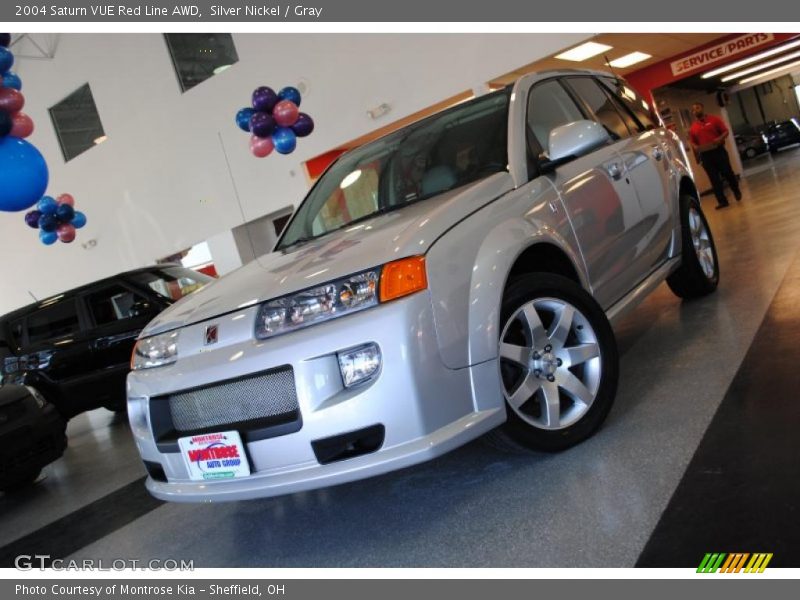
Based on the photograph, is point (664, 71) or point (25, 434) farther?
point (664, 71)

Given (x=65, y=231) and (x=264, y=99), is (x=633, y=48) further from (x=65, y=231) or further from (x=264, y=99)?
(x=65, y=231)

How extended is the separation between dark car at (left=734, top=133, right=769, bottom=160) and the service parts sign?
436 inches

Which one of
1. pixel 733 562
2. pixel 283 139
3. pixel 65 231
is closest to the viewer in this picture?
pixel 733 562

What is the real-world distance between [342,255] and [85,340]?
4715 millimetres

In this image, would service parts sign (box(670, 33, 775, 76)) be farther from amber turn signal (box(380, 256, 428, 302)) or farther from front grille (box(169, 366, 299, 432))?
front grille (box(169, 366, 299, 432))

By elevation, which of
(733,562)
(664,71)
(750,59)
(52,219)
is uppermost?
(52,219)

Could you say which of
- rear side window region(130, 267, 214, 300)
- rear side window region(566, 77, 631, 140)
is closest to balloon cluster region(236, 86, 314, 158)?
rear side window region(130, 267, 214, 300)

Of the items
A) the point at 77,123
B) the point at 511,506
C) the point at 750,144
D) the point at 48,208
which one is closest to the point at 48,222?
the point at 48,208

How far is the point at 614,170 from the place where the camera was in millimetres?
3273

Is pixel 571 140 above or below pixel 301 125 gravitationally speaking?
below

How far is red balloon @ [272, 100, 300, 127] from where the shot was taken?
32.4 ft

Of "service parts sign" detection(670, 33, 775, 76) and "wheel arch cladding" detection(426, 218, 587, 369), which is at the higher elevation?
"service parts sign" detection(670, 33, 775, 76)

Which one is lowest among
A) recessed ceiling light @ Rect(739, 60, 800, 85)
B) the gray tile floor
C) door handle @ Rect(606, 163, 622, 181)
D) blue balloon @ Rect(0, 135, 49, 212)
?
the gray tile floor

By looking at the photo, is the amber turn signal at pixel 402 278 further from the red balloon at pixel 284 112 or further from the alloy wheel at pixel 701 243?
the red balloon at pixel 284 112
